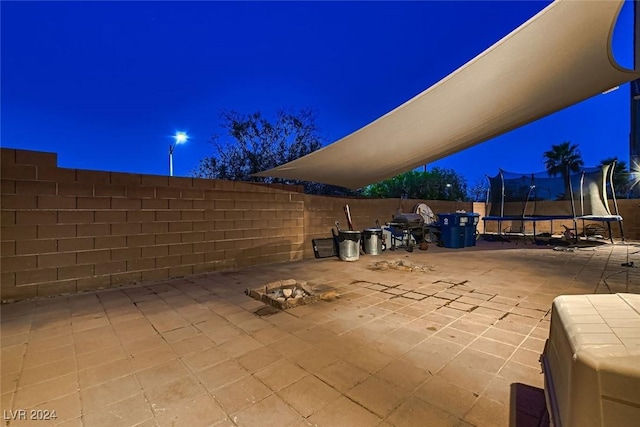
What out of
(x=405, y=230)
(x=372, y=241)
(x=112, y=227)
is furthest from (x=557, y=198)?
(x=112, y=227)

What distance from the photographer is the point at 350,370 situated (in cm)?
180

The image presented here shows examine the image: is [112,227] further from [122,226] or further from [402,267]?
[402,267]

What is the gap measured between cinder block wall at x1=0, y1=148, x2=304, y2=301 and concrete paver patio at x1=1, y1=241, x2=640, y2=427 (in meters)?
0.35

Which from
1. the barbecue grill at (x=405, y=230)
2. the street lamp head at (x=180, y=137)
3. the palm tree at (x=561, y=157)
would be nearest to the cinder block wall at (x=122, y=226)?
the barbecue grill at (x=405, y=230)

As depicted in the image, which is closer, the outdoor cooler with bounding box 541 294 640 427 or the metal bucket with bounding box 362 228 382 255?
the outdoor cooler with bounding box 541 294 640 427

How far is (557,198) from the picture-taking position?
9086 millimetres

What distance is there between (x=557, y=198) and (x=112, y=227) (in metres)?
11.7

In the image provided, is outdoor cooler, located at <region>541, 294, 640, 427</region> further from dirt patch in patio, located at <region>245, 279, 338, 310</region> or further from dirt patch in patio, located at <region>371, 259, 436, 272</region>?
dirt patch in patio, located at <region>371, 259, 436, 272</region>

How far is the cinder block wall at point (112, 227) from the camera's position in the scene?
10.6ft

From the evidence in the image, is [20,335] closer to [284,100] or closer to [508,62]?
[508,62]

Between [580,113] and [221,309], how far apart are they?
196272 millimetres

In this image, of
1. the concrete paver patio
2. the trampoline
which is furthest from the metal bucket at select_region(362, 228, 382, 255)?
the trampoline

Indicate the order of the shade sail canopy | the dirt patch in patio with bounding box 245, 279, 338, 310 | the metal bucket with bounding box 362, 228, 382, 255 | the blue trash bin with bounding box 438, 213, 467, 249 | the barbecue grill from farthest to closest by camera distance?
the blue trash bin with bounding box 438, 213, 467, 249 < the barbecue grill < the metal bucket with bounding box 362, 228, 382, 255 < the dirt patch in patio with bounding box 245, 279, 338, 310 < the shade sail canopy

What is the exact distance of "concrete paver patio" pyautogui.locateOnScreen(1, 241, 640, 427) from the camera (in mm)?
1435
